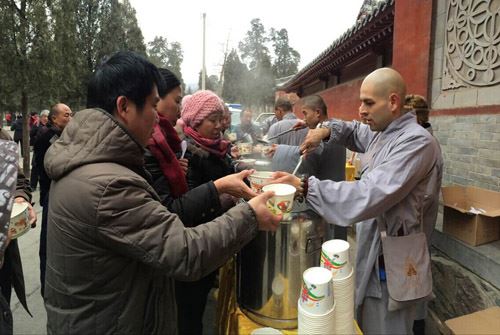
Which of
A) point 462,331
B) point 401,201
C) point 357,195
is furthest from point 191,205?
point 462,331

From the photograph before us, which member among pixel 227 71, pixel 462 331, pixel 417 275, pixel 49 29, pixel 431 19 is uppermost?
pixel 227 71

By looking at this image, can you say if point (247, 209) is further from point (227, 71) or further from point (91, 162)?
point (227, 71)

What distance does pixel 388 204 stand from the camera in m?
1.71

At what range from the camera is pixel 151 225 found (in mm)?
1112

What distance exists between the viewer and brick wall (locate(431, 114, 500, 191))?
3.29m

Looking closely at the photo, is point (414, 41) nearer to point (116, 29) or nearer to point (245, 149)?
point (245, 149)

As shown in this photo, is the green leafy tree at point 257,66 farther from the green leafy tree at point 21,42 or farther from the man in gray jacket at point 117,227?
the man in gray jacket at point 117,227

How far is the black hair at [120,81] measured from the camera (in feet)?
4.07

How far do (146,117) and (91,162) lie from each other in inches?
10.4

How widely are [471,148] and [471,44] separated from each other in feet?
3.49

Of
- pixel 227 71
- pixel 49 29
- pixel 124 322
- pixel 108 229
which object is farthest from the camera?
pixel 227 71

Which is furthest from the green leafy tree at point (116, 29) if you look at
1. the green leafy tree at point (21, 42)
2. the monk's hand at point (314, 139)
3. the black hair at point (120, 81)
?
the black hair at point (120, 81)

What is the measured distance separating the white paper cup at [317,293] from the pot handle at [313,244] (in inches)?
12.7

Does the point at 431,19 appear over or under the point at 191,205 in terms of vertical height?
over
